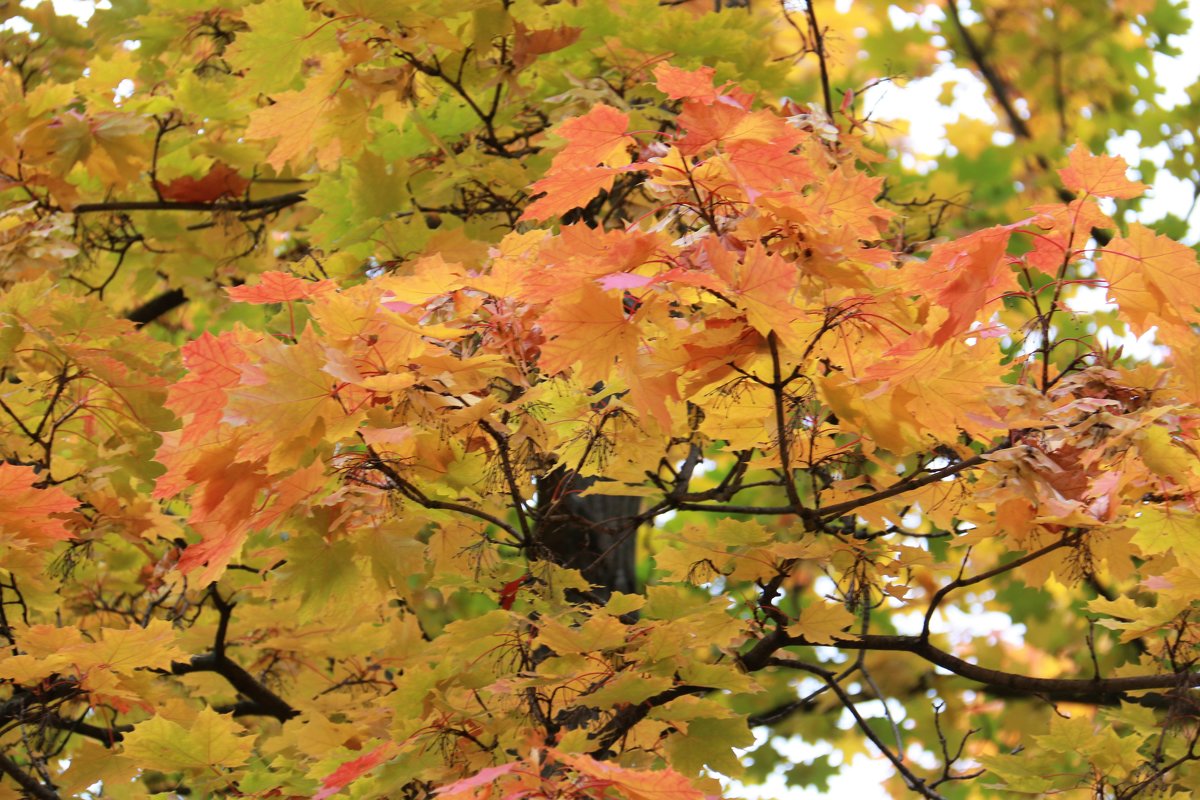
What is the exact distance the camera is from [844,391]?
6.91 feet

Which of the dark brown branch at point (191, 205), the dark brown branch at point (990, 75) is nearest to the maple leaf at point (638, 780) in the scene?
the dark brown branch at point (191, 205)

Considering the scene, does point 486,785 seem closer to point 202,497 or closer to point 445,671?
point 445,671

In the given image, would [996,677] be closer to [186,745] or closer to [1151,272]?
[1151,272]

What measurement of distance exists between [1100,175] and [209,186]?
291cm

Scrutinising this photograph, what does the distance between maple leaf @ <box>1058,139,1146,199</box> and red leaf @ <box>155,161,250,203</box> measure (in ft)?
9.11

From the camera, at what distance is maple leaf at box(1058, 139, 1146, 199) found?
2.20m

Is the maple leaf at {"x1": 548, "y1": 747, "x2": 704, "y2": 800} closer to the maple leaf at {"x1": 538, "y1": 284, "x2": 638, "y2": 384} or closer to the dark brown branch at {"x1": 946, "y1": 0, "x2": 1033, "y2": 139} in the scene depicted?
the maple leaf at {"x1": 538, "y1": 284, "x2": 638, "y2": 384}

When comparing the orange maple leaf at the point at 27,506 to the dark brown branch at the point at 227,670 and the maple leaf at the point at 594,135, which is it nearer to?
the dark brown branch at the point at 227,670

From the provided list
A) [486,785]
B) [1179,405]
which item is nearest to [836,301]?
[1179,405]

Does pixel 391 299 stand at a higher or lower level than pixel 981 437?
higher

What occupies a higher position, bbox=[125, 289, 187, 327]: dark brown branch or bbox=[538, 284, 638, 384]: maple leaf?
bbox=[125, 289, 187, 327]: dark brown branch

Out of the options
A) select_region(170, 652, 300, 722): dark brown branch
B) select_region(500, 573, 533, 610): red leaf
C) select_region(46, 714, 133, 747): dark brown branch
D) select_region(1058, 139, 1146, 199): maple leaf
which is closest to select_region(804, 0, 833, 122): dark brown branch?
select_region(1058, 139, 1146, 199): maple leaf

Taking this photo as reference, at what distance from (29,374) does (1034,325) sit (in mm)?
2405

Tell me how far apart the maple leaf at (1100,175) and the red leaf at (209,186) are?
2.78 metres
